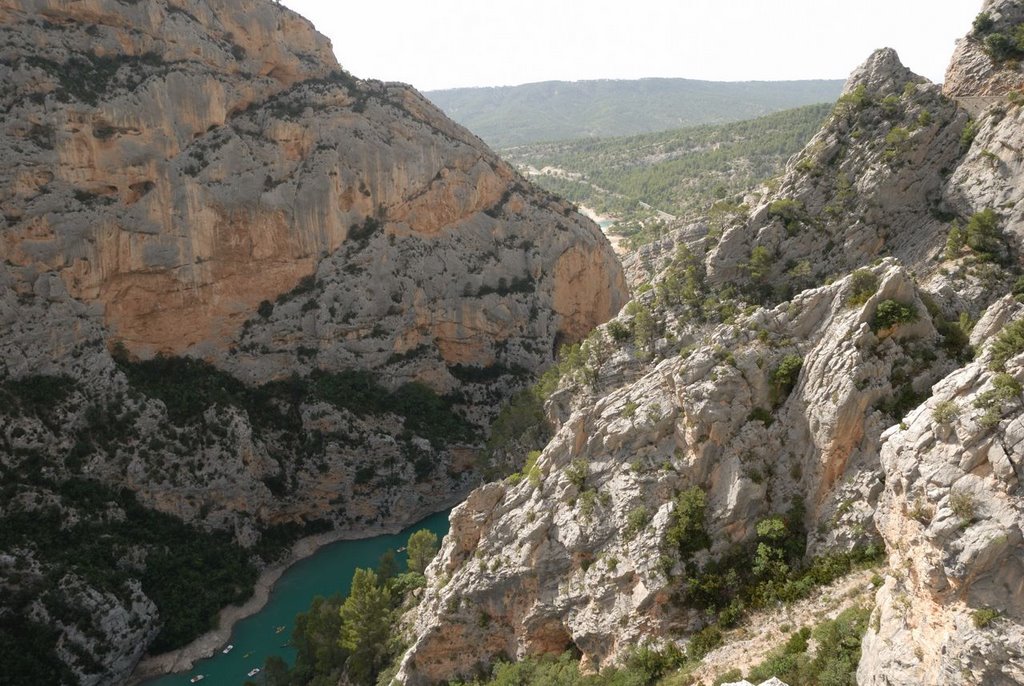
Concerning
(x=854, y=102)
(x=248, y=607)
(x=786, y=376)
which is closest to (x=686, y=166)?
(x=854, y=102)

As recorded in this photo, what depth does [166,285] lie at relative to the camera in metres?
61.5

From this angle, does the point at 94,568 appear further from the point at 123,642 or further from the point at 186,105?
the point at 186,105

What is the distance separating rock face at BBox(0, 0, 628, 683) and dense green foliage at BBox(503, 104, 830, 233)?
220 ft

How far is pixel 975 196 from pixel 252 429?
53.8 m

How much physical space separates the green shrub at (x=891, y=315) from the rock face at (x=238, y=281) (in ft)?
153

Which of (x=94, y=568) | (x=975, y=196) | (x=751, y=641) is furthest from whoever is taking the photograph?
(x=94, y=568)

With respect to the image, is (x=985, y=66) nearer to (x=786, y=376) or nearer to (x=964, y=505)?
(x=786, y=376)

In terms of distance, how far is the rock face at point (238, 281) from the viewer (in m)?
54.6

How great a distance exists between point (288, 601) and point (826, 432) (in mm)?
43396

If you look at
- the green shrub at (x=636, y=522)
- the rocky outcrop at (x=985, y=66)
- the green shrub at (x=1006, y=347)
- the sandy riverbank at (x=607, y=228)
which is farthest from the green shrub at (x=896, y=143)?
the sandy riverbank at (x=607, y=228)

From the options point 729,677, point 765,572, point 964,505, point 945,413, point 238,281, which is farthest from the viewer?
point 238,281

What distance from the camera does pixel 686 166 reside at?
6186 inches

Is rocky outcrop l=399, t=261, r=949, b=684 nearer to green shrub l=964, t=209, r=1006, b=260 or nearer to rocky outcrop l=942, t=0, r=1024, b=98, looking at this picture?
green shrub l=964, t=209, r=1006, b=260

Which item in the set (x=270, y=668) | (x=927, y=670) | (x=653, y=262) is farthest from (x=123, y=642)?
(x=653, y=262)
